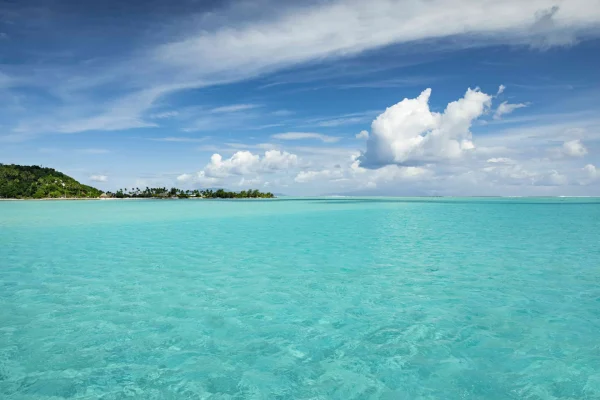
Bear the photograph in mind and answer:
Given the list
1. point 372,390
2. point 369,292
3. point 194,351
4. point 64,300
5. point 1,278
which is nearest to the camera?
point 372,390

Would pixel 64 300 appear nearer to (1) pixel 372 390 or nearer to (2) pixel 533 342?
(1) pixel 372 390

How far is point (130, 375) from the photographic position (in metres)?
7.21

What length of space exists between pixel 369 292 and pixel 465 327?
156 inches

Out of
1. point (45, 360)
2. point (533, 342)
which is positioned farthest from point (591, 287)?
point (45, 360)

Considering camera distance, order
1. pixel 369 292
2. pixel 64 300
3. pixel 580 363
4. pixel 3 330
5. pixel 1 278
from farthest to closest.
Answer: pixel 1 278, pixel 369 292, pixel 64 300, pixel 3 330, pixel 580 363

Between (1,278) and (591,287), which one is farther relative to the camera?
(1,278)

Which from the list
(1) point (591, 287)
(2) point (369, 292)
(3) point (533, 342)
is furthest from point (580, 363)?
(1) point (591, 287)

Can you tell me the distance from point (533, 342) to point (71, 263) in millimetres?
20516

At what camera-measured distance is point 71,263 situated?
19125mm

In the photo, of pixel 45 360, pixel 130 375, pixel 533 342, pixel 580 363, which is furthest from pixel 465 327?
pixel 45 360

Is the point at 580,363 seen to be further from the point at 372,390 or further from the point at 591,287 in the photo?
the point at 591,287

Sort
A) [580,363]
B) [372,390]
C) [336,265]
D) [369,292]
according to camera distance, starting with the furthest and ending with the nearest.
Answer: [336,265] < [369,292] < [580,363] < [372,390]

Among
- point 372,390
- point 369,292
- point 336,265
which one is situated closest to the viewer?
point 372,390

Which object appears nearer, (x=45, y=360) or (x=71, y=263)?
(x=45, y=360)
